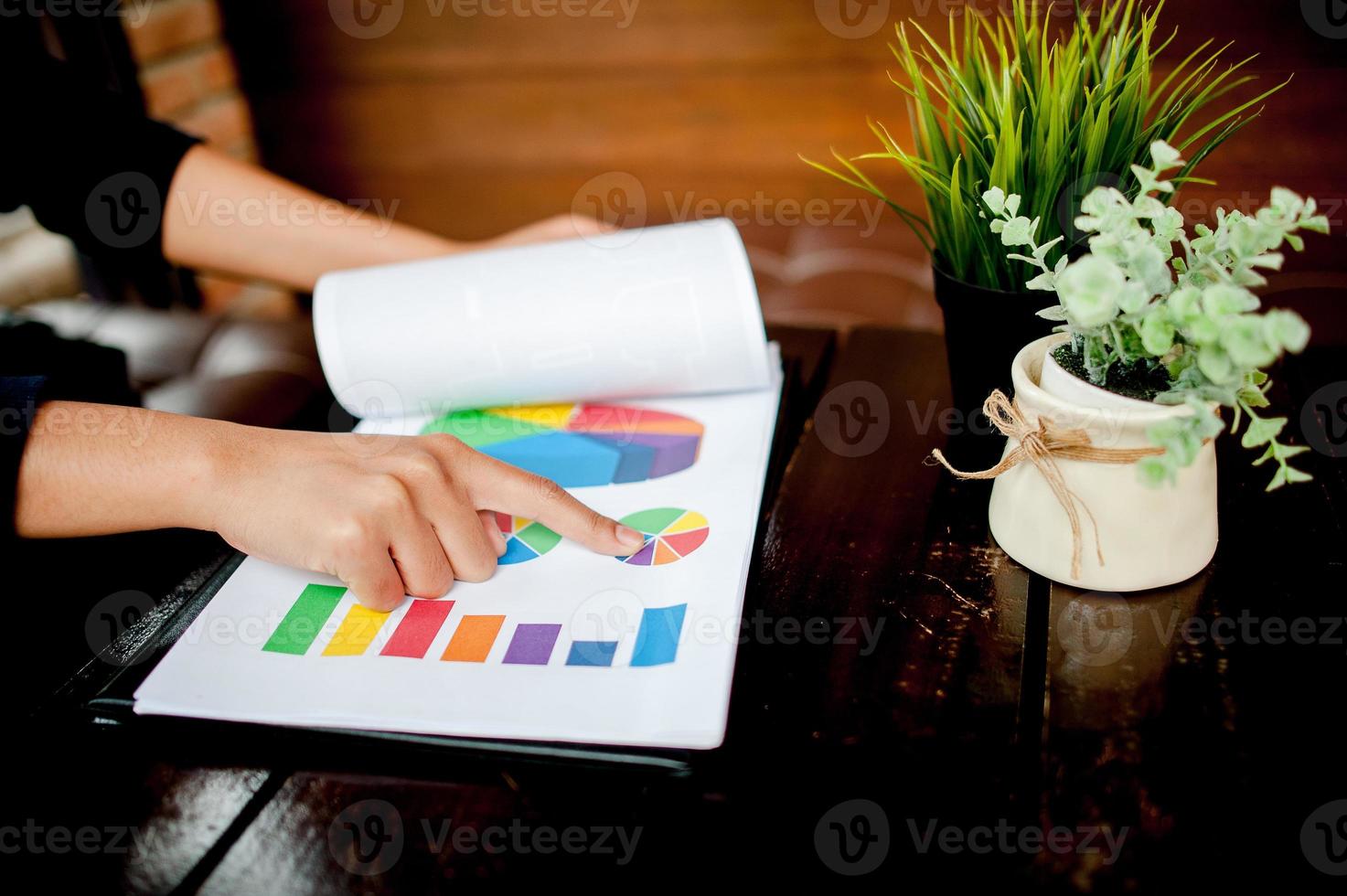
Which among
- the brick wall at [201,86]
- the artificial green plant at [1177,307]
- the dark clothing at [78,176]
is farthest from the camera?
the brick wall at [201,86]

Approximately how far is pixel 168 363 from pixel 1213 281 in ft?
3.59

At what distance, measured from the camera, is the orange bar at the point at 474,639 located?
532 mm

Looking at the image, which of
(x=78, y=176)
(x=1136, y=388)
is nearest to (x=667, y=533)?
(x=1136, y=388)

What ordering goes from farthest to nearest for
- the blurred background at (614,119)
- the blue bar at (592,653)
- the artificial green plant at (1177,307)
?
the blurred background at (614,119), the blue bar at (592,653), the artificial green plant at (1177,307)

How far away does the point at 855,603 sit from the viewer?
0.56 metres

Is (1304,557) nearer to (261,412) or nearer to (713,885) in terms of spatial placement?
(713,885)

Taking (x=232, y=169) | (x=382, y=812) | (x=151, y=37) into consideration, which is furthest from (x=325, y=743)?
(x=151, y=37)

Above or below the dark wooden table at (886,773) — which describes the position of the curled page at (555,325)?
above

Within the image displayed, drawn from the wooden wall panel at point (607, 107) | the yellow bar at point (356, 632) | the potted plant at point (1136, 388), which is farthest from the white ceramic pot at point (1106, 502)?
the wooden wall panel at point (607, 107)

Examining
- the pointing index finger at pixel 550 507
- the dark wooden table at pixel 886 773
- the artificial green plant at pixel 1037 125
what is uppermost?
the artificial green plant at pixel 1037 125

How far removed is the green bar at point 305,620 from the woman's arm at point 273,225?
0.45 m

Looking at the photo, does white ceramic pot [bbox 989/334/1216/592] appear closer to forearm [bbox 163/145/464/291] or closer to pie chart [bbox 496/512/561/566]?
pie chart [bbox 496/512/561/566]

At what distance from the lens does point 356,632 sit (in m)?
0.56

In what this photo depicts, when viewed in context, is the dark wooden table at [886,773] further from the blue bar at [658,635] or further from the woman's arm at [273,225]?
the woman's arm at [273,225]
